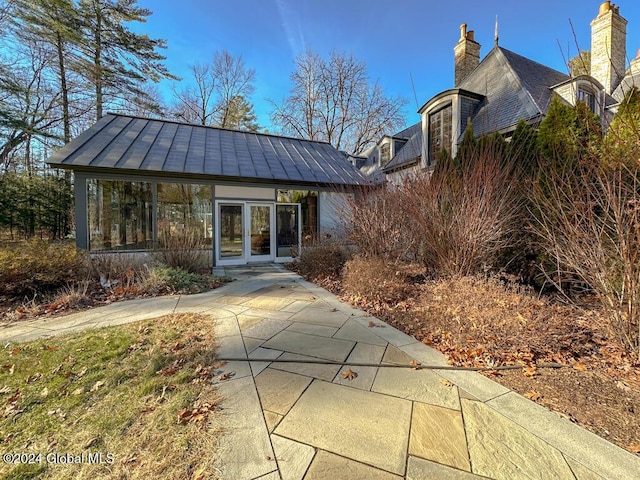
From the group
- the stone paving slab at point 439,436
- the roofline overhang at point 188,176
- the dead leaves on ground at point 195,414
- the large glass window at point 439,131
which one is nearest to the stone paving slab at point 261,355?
the dead leaves on ground at point 195,414

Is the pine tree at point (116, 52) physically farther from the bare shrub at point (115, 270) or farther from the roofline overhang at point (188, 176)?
the bare shrub at point (115, 270)

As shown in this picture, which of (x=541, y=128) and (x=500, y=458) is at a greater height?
(x=541, y=128)

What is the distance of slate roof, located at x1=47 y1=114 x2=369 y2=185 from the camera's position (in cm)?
833

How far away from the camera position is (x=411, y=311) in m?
4.46

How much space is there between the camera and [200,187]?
31.1 ft

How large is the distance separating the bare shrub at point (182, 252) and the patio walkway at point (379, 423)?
4.66 m

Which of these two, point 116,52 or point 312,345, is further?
point 116,52

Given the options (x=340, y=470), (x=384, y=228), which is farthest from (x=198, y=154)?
(x=340, y=470)

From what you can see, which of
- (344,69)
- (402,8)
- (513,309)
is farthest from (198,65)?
(513,309)

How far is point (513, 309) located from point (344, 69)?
77.1 ft

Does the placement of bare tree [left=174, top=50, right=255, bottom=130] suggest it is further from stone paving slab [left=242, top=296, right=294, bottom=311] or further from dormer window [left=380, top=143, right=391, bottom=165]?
stone paving slab [left=242, top=296, right=294, bottom=311]

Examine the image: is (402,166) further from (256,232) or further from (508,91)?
(256,232)

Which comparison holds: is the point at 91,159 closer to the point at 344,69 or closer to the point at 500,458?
the point at 500,458

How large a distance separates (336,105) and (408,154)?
11187mm
